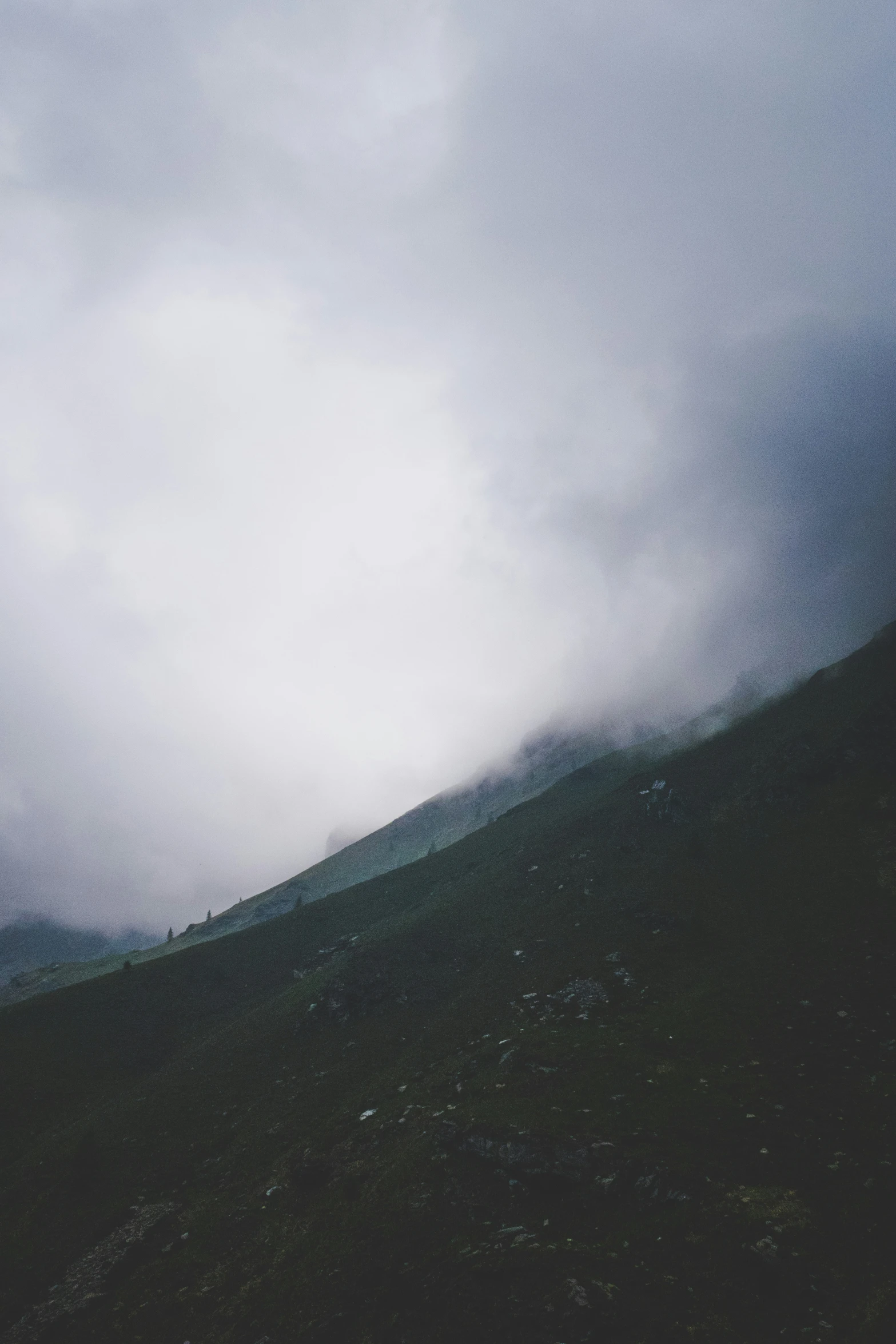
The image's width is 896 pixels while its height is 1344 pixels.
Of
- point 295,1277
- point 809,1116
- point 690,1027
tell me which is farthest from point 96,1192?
point 809,1116

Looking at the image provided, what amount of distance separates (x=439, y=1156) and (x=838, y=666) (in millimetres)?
140916

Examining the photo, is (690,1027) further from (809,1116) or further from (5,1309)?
(5,1309)

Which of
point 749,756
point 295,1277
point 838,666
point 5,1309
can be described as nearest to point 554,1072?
point 295,1277

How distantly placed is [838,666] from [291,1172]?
479ft

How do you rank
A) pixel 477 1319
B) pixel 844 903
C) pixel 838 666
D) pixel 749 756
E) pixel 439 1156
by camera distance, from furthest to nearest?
pixel 838 666
pixel 749 756
pixel 844 903
pixel 439 1156
pixel 477 1319

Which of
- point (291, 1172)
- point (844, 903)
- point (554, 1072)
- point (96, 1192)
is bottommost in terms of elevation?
point (844, 903)

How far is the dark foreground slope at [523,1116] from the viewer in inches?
903

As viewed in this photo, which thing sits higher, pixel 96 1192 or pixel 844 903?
pixel 96 1192

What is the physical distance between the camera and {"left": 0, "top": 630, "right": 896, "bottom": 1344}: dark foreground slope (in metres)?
22.9

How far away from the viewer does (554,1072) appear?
4350cm

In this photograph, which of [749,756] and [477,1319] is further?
[749,756]

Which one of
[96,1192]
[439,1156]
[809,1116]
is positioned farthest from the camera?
[96,1192]

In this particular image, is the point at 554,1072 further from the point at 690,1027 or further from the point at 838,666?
the point at 838,666

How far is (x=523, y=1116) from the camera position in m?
37.1
